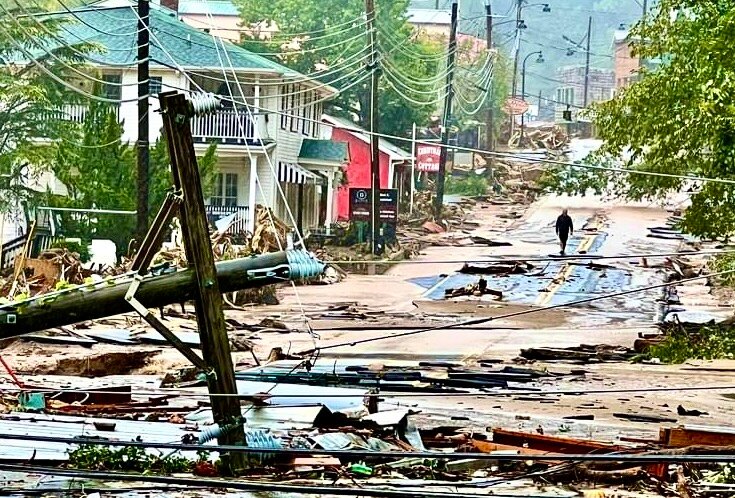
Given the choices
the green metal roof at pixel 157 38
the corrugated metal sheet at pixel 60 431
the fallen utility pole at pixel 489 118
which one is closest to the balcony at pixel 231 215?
the green metal roof at pixel 157 38

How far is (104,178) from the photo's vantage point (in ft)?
133

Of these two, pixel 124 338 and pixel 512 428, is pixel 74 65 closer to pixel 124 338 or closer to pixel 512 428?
pixel 124 338

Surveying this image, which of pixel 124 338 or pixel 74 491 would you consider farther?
pixel 124 338

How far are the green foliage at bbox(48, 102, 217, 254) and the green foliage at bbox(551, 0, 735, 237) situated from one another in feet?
53.9

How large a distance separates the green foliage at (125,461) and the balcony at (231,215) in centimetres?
3085

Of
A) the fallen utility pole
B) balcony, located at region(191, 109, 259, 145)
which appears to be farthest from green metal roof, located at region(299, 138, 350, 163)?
the fallen utility pole

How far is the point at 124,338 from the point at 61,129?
52.1ft

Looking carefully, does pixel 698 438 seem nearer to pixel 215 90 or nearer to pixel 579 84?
pixel 215 90

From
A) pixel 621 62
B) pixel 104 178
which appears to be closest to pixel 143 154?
pixel 104 178

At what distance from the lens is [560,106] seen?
106125mm

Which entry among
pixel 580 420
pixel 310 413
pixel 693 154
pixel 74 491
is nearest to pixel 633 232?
pixel 693 154

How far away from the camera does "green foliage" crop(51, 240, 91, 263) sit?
38.4m

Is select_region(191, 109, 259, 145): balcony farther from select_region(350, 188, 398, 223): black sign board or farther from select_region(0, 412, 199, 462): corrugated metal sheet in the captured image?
select_region(0, 412, 199, 462): corrugated metal sheet

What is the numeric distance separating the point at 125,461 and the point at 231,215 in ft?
108
